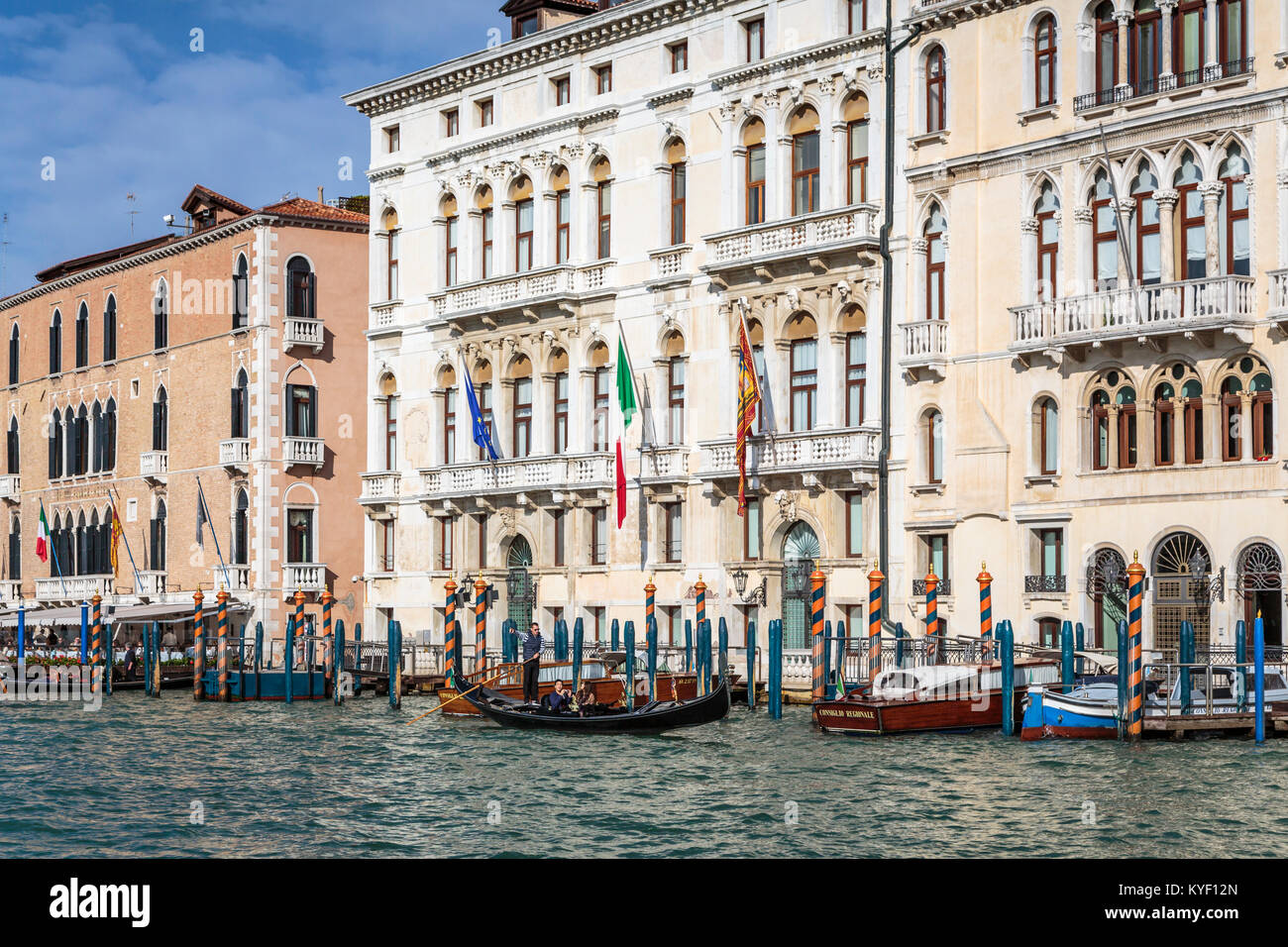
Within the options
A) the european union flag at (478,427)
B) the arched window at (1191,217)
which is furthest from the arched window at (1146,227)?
the european union flag at (478,427)

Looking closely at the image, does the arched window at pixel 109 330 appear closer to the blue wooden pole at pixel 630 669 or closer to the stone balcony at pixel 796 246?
the stone balcony at pixel 796 246

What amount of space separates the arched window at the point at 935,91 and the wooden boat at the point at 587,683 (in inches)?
390

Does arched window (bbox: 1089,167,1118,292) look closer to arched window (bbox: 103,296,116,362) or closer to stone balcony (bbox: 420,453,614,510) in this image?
stone balcony (bbox: 420,453,614,510)

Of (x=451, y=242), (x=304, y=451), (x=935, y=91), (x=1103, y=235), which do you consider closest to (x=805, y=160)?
(x=935, y=91)

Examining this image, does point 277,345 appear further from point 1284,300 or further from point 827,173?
point 1284,300

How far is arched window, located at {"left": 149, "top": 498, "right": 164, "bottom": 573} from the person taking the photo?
45.0m

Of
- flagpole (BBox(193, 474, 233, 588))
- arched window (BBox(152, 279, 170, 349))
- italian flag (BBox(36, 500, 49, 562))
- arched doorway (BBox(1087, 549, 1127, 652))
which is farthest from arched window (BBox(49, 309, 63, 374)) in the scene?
arched doorway (BBox(1087, 549, 1127, 652))

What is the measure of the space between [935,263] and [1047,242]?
2.23 meters

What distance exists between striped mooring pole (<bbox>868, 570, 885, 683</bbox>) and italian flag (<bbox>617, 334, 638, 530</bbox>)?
316 inches

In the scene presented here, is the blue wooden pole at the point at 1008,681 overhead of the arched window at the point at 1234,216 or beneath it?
beneath

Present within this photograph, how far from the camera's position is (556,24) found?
37156 mm

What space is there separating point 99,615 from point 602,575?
11544 millimetres

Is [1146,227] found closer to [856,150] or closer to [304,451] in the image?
[856,150]

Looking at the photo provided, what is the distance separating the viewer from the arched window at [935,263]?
29.1 meters
